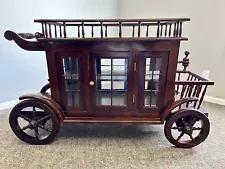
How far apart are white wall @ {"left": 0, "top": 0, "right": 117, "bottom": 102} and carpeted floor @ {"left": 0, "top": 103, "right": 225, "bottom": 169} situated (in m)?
0.54

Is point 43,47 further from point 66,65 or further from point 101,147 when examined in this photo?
point 101,147

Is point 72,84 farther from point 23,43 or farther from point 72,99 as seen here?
point 23,43

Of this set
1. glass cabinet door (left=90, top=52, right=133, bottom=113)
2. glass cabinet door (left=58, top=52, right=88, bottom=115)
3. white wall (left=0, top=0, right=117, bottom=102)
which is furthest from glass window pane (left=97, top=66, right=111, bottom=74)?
white wall (left=0, top=0, right=117, bottom=102)

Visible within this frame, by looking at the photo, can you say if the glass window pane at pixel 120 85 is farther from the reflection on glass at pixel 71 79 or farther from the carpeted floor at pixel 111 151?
the carpeted floor at pixel 111 151

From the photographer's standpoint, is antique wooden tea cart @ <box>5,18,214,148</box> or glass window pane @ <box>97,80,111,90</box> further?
glass window pane @ <box>97,80,111,90</box>

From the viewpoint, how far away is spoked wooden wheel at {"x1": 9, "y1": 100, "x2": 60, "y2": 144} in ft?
4.59

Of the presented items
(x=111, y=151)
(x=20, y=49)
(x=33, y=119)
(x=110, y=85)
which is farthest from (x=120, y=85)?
(x=20, y=49)

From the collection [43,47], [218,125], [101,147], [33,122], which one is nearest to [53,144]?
[33,122]

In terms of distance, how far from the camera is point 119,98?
1488 millimetres

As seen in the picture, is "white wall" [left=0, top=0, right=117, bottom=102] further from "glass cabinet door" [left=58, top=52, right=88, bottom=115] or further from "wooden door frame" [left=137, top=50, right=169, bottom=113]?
"wooden door frame" [left=137, top=50, right=169, bottom=113]

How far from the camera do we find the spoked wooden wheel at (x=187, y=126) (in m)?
1.37

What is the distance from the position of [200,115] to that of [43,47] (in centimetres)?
107

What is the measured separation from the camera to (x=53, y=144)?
1.48 metres

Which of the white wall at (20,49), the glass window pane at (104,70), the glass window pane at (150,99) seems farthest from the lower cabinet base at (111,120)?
the white wall at (20,49)
